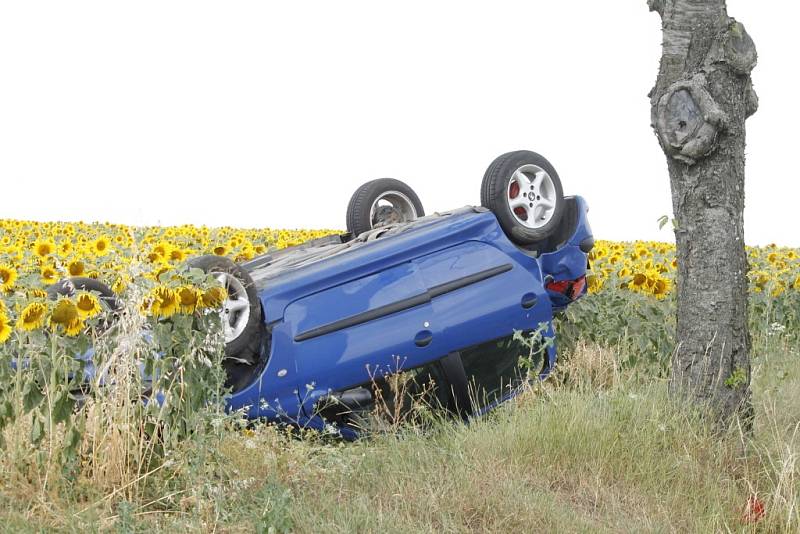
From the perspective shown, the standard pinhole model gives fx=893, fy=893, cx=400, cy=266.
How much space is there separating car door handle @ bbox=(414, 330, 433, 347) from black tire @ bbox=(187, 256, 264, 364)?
1021 millimetres

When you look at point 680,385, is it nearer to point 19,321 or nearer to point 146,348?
point 146,348

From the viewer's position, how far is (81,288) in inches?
222

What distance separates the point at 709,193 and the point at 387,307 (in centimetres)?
214

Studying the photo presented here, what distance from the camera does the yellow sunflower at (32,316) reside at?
15.0 feet

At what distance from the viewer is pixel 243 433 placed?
525 cm

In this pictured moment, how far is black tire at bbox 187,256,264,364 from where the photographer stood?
538 cm

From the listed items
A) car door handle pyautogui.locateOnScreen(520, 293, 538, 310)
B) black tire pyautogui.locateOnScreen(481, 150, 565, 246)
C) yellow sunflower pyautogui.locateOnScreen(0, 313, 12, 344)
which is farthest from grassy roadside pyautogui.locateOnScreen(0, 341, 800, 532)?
black tire pyautogui.locateOnScreen(481, 150, 565, 246)

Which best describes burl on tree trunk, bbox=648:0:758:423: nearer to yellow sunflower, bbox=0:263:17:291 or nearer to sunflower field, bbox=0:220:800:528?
sunflower field, bbox=0:220:800:528

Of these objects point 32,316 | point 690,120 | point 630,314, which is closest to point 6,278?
point 32,316

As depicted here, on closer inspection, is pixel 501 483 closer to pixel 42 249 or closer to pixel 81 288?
pixel 81 288

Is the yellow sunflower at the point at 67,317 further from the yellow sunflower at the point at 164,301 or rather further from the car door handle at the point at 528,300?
the car door handle at the point at 528,300

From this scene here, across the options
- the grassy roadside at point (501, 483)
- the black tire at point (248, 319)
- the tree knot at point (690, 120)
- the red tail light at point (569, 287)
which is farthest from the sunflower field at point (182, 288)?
the tree knot at point (690, 120)

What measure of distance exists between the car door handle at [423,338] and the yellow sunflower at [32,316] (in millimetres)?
2308

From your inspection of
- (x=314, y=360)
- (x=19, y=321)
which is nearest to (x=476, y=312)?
(x=314, y=360)
